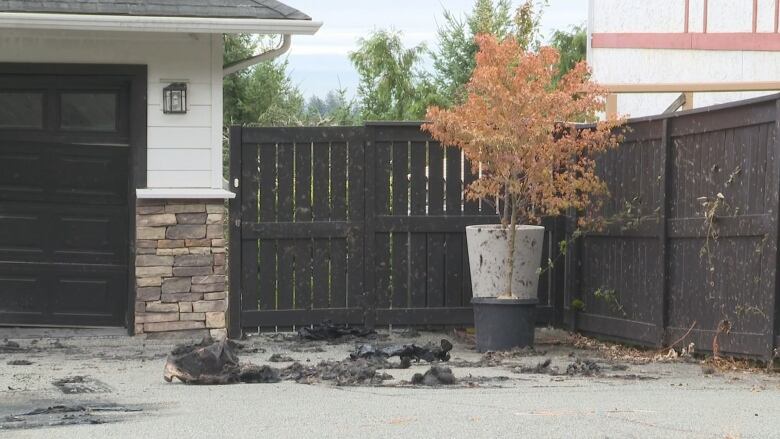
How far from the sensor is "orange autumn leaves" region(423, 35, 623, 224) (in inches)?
449

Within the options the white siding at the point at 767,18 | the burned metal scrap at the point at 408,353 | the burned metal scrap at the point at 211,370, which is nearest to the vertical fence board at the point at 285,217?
the burned metal scrap at the point at 408,353

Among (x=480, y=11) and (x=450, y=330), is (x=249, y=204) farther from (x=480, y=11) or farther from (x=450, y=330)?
(x=480, y=11)

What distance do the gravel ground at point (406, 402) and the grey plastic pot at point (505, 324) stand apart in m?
0.29

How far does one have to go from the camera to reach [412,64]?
2702 centimetres

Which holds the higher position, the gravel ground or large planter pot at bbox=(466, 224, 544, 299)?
large planter pot at bbox=(466, 224, 544, 299)

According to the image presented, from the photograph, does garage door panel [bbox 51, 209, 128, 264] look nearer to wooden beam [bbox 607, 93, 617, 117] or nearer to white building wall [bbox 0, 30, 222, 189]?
white building wall [bbox 0, 30, 222, 189]

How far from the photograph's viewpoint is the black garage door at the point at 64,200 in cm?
1230

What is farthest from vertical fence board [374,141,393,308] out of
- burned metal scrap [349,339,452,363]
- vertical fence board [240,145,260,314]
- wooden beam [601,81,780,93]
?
wooden beam [601,81,780,93]

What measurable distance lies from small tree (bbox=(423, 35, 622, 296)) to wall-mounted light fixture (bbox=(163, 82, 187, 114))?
2387mm

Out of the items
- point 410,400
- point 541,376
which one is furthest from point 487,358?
point 410,400

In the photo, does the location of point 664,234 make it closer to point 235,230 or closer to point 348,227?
point 348,227

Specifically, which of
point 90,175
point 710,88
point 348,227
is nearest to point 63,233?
point 90,175

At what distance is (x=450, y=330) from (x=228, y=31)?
378cm

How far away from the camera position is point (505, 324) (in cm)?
1152
